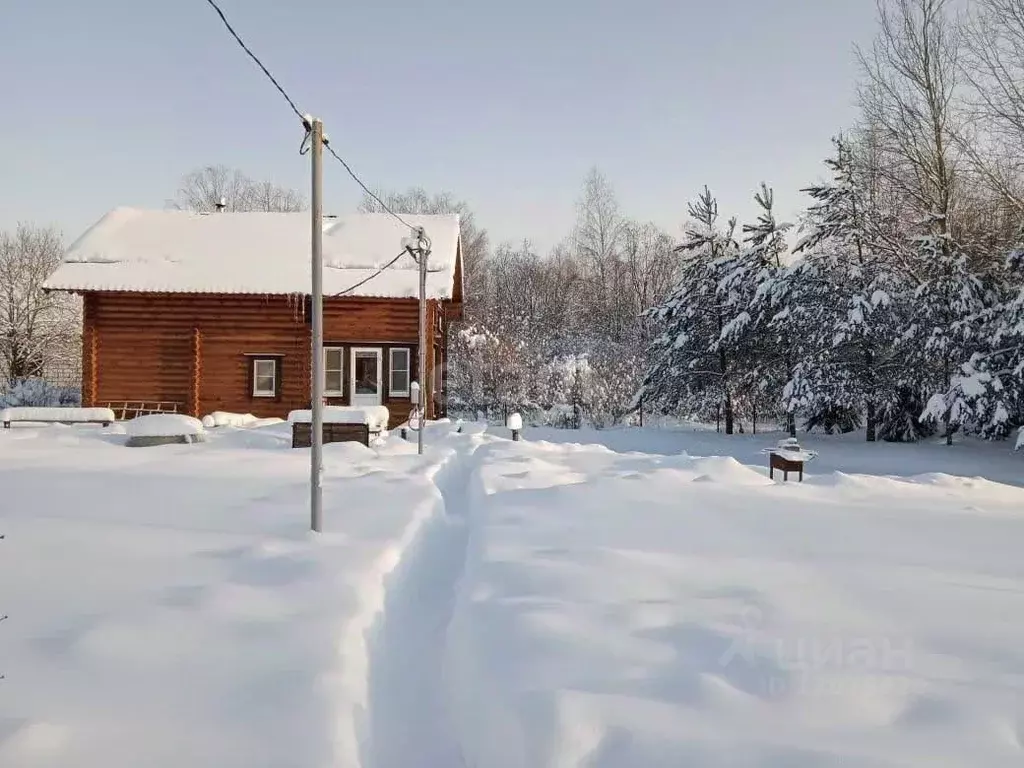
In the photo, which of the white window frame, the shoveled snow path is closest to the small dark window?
the white window frame

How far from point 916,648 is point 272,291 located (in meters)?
18.5

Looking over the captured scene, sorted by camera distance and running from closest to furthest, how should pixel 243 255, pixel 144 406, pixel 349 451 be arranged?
1. pixel 349 451
2. pixel 144 406
3. pixel 243 255

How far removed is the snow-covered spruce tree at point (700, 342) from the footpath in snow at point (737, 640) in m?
15.7

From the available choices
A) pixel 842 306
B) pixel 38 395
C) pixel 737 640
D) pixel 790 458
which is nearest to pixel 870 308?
pixel 842 306

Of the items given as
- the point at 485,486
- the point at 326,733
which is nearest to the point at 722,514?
the point at 485,486

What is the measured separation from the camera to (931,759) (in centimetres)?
227

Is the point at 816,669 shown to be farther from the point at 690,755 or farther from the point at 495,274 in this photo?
the point at 495,274

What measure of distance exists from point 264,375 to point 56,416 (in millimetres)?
5424

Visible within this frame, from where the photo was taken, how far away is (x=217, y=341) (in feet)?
64.7

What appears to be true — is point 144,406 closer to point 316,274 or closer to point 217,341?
point 217,341

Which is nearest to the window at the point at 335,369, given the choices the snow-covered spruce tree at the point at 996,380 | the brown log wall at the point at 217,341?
the brown log wall at the point at 217,341

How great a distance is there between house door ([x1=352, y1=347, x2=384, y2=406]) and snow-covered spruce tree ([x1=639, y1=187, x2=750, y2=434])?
30.4 feet

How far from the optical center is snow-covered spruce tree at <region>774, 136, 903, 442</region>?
19.3 meters

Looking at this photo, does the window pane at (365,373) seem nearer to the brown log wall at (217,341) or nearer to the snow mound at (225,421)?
the brown log wall at (217,341)
